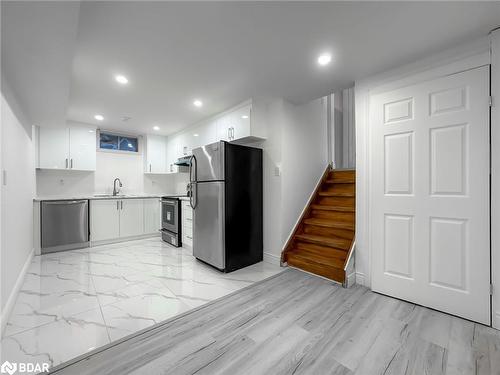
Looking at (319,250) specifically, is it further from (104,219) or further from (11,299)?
(104,219)

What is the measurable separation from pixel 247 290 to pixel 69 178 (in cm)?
423

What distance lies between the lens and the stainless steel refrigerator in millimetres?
2754

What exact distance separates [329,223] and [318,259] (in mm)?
562

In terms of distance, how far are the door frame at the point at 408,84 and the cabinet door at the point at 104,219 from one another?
4186mm

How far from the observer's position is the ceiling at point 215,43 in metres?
1.46

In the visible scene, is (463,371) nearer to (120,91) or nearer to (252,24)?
(252,24)

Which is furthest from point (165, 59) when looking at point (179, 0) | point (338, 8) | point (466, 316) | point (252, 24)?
point (466, 316)

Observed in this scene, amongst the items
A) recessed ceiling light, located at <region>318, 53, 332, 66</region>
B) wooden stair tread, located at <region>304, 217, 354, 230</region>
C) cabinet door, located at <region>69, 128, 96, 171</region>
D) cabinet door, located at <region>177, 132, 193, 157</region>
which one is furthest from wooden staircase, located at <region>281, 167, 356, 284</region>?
cabinet door, located at <region>69, 128, 96, 171</region>

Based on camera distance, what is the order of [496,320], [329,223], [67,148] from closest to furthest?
[496,320]
[329,223]
[67,148]

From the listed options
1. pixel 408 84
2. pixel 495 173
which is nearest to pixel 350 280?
pixel 495 173

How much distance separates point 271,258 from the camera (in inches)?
125

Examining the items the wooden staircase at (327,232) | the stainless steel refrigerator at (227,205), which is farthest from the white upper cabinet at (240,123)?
the wooden staircase at (327,232)

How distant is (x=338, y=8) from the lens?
4.88 feet

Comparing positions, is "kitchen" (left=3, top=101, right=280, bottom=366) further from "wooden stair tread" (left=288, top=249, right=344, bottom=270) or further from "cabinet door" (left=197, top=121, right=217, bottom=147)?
"wooden stair tread" (left=288, top=249, right=344, bottom=270)
